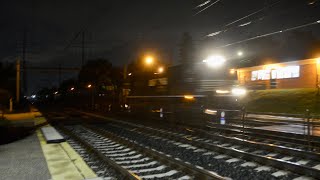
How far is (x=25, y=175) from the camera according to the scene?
8633mm

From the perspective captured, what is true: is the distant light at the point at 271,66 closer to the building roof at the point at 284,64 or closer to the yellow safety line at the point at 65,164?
the building roof at the point at 284,64

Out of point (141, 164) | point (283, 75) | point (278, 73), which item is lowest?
point (141, 164)

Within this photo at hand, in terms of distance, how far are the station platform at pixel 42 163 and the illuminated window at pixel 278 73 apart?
81.9ft

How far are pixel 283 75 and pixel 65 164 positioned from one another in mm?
28249

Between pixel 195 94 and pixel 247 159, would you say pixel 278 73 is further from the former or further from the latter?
pixel 247 159

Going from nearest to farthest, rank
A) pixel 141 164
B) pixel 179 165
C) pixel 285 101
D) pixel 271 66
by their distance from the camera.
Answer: pixel 179 165
pixel 141 164
pixel 285 101
pixel 271 66

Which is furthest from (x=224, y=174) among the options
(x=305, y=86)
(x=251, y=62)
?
(x=251, y=62)

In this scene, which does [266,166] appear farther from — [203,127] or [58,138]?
[203,127]

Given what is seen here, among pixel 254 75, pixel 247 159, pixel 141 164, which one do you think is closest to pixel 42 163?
pixel 141 164

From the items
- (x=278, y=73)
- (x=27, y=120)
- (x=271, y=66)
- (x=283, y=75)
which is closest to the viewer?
(x=27, y=120)

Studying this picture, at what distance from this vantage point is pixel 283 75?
34.5 metres

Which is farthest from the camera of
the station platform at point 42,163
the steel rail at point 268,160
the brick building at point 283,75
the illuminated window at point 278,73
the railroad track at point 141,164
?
the illuminated window at point 278,73

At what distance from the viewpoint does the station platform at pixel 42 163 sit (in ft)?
28.3

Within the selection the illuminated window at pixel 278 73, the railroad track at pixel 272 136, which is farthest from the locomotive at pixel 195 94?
the illuminated window at pixel 278 73
